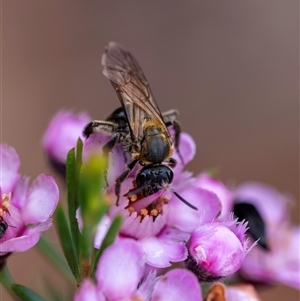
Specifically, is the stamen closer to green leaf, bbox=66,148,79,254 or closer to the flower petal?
green leaf, bbox=66,148,79,254

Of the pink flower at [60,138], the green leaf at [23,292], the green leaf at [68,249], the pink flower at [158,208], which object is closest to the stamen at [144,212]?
the pink flower at [158,208]

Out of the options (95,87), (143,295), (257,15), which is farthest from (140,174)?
(257,15)

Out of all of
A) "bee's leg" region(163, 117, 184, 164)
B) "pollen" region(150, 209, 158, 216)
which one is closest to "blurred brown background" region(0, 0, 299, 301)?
"bee's leg" region(163, 117, 184, 164)

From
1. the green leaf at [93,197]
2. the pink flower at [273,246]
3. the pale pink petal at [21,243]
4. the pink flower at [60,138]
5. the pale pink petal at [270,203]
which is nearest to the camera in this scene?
the green leaf at [93,197]

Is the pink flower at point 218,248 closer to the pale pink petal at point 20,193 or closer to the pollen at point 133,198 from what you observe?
the pollen at point 133,198

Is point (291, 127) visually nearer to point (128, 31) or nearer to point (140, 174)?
point (128, 31)

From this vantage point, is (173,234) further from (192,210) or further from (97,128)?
(97,128)

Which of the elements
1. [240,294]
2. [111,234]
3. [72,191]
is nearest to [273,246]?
[240,294]
